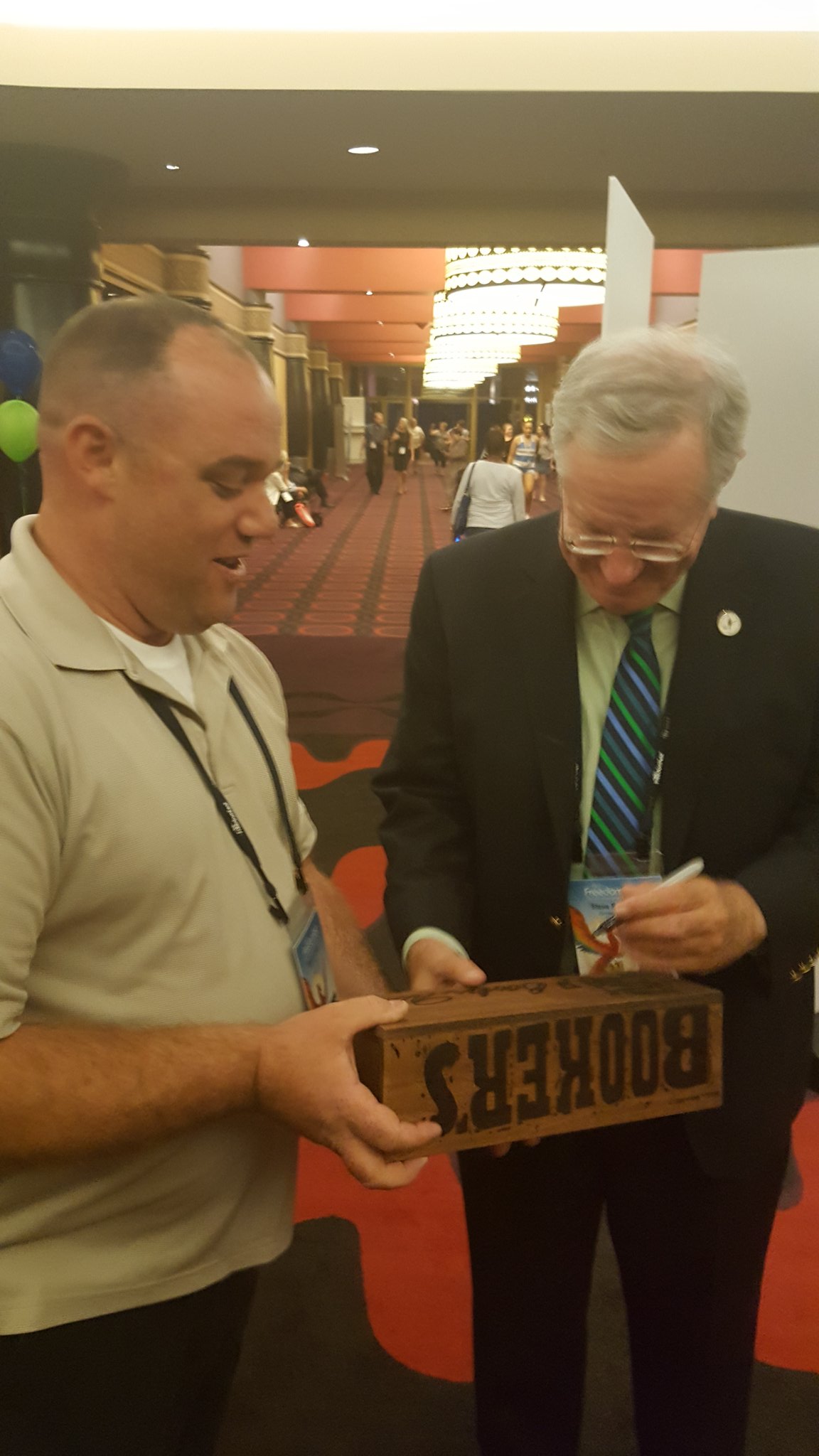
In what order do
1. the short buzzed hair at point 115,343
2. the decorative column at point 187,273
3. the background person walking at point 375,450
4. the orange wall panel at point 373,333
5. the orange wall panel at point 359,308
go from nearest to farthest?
the short buzzed hair at point 115,343
the decorative column at point 187,273
the orange wall panel at point 359,308
the background person walking at point 375,450
the orange wall panel at point 373,333

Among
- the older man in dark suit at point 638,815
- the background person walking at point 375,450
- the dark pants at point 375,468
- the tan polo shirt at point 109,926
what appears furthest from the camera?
the dark pants at point 375,468

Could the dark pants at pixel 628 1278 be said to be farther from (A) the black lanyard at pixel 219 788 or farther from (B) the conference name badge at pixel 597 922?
(A) the black lanyard at pixel 219 788

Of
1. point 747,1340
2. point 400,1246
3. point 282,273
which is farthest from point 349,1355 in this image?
point 282,273

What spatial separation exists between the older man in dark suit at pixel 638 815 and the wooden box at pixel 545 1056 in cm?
7

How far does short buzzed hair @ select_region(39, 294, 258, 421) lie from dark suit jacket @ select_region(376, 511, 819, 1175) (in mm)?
447

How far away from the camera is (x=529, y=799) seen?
1252mm

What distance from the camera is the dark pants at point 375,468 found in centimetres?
2008

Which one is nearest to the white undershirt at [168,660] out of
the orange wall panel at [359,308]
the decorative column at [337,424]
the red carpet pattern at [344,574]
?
the red carpet pattern at [344,574]

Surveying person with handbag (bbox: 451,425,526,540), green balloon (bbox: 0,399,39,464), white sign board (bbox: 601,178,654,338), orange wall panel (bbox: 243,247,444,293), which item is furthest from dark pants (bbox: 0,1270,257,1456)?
orange wall panel (bbox: 243,247,444,293)

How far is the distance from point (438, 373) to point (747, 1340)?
46.8 ft

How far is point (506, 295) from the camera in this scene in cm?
824

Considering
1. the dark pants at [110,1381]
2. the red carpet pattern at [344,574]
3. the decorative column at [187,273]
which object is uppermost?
the decorative column at [187,273]

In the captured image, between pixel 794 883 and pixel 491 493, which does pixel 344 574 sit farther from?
pixel 794 883

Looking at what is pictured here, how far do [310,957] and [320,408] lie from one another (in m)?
24.2
